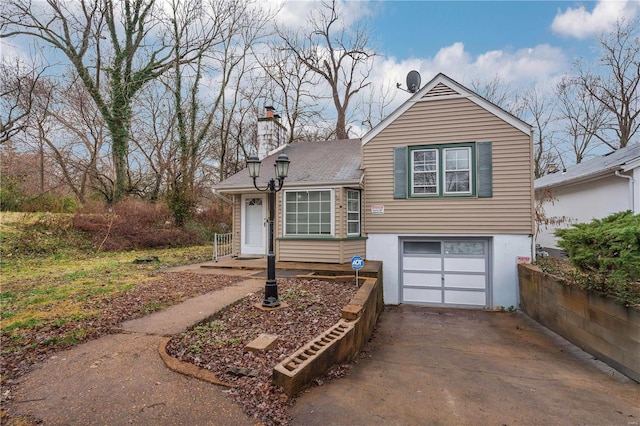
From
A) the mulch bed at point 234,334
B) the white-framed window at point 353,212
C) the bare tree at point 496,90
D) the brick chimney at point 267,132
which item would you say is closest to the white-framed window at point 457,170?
the white-framed window at point 353,212

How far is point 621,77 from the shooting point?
19.4 meters

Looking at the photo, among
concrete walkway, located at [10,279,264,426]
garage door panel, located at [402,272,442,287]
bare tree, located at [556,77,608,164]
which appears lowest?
garage door panel, located at [402,272,442,287]

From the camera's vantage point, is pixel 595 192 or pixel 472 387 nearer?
pixel 472 387

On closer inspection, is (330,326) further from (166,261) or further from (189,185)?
(189,185)

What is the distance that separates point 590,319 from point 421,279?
4.48m

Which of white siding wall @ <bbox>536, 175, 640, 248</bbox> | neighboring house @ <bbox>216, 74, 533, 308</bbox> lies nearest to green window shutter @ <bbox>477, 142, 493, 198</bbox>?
neighboring house @ <bbox>216, 74, 533, 308</bbox>

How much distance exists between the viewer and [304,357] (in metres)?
3.55

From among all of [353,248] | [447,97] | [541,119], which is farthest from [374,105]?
[353,248]

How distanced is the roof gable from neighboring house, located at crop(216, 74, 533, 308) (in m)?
0.03

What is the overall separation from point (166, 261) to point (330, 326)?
8.44 meters

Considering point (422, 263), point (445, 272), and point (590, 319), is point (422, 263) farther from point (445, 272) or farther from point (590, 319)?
point (590, 319)

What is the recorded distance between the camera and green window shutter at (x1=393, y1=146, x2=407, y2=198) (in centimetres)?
929

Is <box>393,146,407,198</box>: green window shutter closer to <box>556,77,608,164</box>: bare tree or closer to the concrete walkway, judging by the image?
the concrete walkway

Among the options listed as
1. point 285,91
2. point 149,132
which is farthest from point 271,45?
point 149,132
